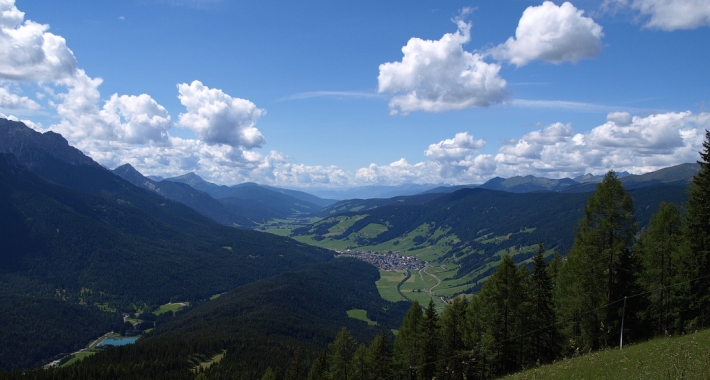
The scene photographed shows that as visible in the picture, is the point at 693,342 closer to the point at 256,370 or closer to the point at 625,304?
the point at 625,304

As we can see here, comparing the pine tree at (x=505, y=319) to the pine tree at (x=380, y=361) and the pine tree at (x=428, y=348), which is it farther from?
the pine tree at (x=380, y=361)

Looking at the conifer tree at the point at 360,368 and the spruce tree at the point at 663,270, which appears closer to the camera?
the spruce tree at the point at 663,270

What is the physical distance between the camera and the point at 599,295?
106 feet

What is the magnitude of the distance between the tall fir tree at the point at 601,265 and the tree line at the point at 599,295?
0.25 ft

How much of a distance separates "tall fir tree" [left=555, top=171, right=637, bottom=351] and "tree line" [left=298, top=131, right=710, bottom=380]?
0.25 feet

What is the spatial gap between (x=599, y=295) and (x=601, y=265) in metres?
2.92

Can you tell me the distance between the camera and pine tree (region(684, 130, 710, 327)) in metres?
29.5

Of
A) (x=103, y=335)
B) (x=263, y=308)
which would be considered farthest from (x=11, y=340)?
(x=263, y=308)

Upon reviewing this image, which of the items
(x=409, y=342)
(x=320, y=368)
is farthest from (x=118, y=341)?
(x=409, y=342)

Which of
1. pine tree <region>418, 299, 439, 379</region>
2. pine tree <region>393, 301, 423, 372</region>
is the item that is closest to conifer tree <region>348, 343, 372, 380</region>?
pine tree <region>393, 301, 423, 372</region>

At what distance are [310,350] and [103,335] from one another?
136 m

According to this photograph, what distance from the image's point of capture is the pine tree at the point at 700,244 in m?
29.5

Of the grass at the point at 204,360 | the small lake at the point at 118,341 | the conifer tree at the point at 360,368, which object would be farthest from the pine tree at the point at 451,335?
the small lake at the point at 118,341

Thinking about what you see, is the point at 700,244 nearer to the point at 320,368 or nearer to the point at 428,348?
the point at 428,348
